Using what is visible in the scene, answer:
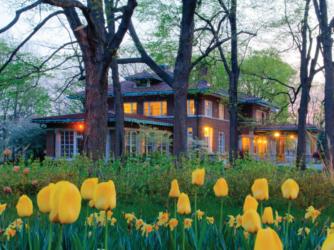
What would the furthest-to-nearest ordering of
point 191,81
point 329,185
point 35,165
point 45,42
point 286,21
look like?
point 191,81 < point 286,21 < point 45,42 < point 35,165 < point 329,185

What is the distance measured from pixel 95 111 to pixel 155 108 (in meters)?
22.8

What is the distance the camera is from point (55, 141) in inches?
1194

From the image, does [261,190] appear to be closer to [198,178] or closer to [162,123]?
[198,178]

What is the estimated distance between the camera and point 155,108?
3522 centimetres

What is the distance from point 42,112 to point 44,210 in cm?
4582

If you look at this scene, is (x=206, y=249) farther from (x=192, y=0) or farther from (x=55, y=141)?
(x=55, y=141)

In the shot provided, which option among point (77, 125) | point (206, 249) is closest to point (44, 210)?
A: point (206, 249)

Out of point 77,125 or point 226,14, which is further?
point 77,125

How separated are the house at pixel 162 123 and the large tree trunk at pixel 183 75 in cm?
1087

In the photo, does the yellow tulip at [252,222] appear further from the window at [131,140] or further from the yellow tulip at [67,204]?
the window at [131,140]

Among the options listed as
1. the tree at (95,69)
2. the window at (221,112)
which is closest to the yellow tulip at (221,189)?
the tree at (95,69)

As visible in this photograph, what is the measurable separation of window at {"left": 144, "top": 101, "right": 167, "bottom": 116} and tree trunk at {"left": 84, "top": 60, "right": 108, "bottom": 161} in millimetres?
22030

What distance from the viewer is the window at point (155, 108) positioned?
34.8 m

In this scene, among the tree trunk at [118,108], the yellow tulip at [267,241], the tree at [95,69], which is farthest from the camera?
the tree trunk at [118,108]
